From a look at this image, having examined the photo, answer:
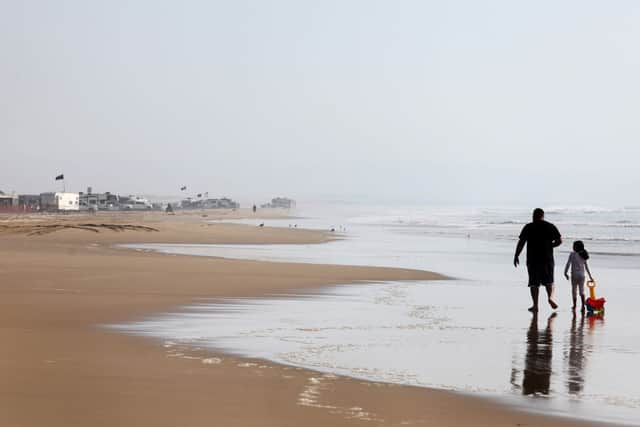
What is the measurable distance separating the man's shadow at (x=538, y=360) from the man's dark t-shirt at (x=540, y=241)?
1864 mm

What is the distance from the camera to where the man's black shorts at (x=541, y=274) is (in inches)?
563

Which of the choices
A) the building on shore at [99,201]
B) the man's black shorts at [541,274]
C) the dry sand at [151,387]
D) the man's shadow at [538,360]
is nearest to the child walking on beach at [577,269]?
the man's black shorts at [541,274]

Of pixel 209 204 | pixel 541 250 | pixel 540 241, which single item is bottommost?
pixel 541 250

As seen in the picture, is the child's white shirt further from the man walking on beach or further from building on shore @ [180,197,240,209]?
building on shore @ [180,197,240,209]

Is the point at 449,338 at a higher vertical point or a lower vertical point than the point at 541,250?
lower

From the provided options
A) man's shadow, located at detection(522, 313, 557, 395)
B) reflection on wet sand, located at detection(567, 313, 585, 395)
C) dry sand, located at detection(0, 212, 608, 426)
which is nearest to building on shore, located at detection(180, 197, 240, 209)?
dry sand, located at detection(0, 212, 608, 426)

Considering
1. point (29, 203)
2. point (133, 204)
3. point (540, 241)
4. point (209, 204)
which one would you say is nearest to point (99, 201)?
point (133, 204)

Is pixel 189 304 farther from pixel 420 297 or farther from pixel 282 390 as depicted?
pixel 282 390

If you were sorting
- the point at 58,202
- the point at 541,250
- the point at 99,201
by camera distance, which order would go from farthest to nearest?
1. the point at 99,201
2. the point at 58,202
3. the point at 541,250

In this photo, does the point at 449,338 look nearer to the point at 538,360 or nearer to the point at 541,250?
the point at 538,360

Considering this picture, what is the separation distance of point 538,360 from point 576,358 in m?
0.54

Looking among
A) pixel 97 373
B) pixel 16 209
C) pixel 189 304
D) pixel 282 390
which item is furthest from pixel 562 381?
pixel 16 209

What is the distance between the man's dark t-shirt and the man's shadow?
1.86m

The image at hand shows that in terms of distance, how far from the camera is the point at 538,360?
941 centimetres
